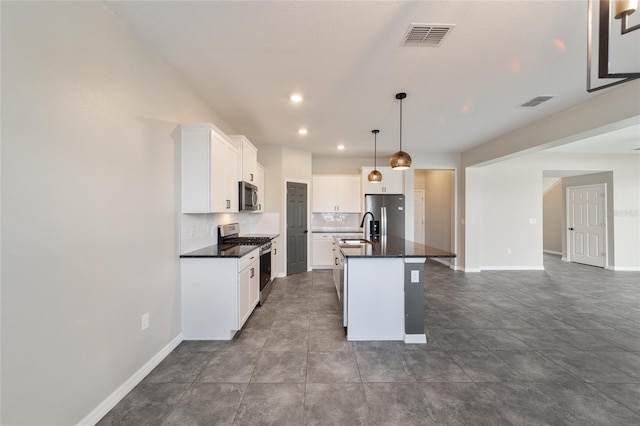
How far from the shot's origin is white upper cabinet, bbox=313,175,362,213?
6.11 metres

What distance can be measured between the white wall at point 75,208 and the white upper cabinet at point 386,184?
444 centimetres

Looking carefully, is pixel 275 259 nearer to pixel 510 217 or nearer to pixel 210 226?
pixel 210 226

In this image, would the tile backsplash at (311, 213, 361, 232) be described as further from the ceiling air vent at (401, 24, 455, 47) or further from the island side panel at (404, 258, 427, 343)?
the ceiling air vent at (401, 24, 455, 47)

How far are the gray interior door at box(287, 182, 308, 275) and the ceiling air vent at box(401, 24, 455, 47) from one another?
3.77 metres

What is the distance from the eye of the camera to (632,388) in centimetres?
195

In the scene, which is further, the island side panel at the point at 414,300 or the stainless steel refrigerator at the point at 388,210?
the stainless steel refrigerator at the point at 388,210

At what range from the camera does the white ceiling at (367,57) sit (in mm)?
1763

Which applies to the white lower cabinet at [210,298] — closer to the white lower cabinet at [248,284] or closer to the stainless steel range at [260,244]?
the white lower cabinet at [248,284]

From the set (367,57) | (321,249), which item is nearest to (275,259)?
(321,249)

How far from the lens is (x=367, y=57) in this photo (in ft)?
7.47

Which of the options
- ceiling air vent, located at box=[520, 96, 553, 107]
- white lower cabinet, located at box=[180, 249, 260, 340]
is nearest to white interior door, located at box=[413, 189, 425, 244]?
ceiling air vent, located at box=[520, 96, 553, 107]

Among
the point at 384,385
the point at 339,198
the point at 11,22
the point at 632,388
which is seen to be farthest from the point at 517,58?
the point at 339,198

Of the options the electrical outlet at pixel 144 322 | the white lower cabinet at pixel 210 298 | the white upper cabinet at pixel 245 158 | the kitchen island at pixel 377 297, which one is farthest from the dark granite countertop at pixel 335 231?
the electrical outlet at pixel 144 322

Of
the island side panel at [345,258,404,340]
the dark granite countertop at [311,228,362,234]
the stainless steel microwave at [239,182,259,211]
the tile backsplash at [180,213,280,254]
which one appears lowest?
the island side panel at [345,258,404,340]
